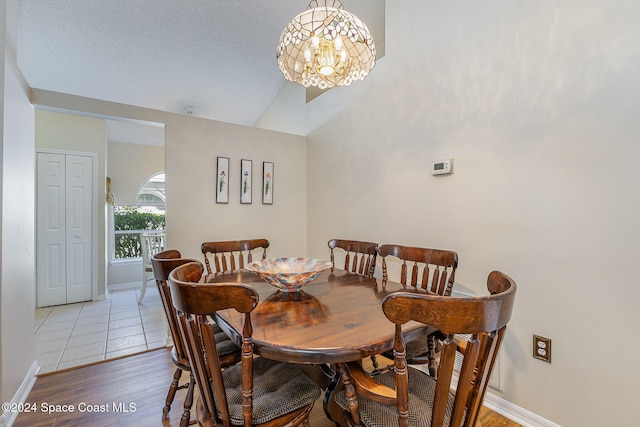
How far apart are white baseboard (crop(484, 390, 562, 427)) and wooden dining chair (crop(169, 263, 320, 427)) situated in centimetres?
131

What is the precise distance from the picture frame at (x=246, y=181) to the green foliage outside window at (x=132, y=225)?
3003mm

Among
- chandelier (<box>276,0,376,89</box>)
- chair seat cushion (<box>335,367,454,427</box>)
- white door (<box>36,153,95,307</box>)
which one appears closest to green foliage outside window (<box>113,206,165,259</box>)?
white door (<box>36,153,95,307</box>)

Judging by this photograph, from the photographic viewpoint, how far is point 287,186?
3.46 metres

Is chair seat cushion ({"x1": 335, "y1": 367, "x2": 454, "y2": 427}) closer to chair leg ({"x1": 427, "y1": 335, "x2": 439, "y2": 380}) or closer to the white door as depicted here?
chair leg ({"x1": 427, "y1": 335, "x2": 439, "y2": 380})

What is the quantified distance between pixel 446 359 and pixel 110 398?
7.15ft

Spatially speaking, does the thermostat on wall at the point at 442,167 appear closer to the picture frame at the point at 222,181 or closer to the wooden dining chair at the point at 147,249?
the picture frame at the point at 222,181

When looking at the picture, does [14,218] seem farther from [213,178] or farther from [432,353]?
[432,353]

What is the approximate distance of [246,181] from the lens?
124 inches

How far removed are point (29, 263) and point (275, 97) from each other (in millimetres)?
3453

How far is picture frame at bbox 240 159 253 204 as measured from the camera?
3127mm

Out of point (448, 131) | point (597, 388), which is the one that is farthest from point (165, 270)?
point (597, 388)

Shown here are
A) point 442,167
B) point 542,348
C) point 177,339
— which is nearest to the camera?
point 177,339

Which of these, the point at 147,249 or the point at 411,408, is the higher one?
the point at 147,249

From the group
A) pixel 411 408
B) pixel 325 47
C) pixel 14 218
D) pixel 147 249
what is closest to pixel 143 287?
pixel 147 249
